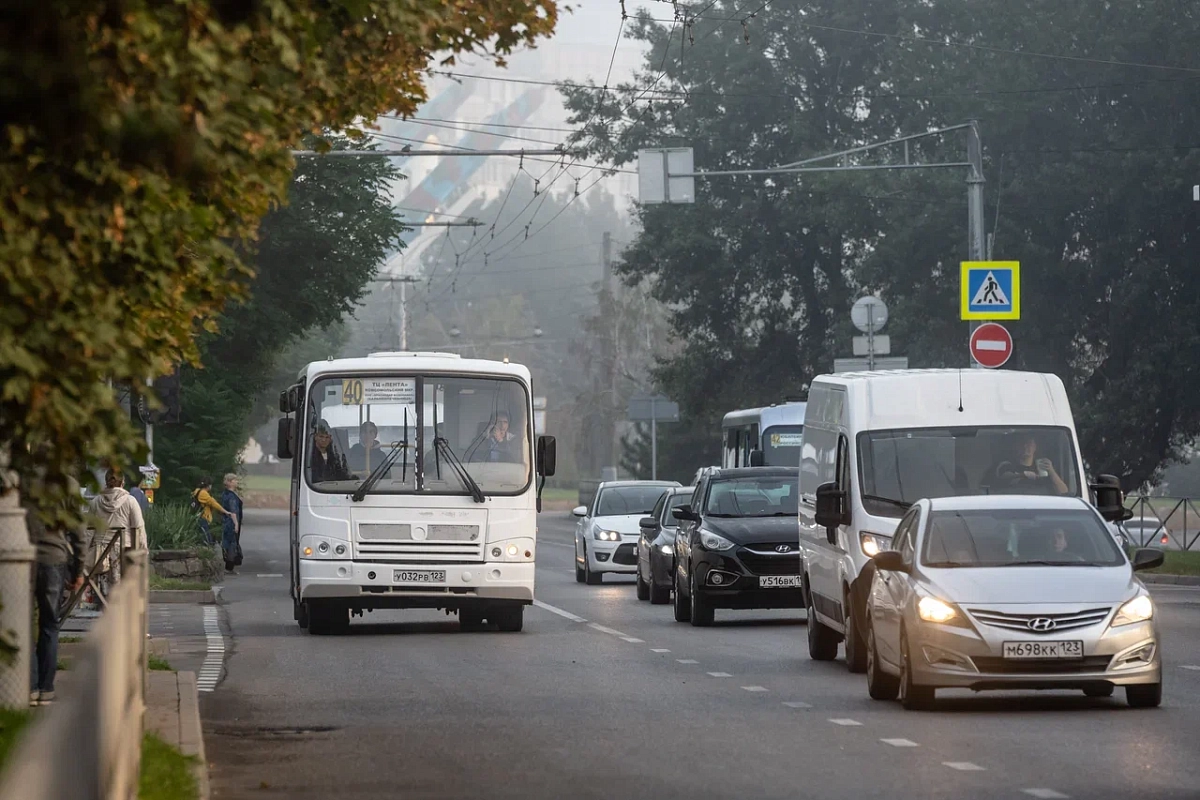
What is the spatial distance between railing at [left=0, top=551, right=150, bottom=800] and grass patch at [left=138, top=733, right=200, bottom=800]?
0.33 m

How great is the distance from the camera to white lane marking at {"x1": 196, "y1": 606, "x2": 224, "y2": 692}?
57.2 feet

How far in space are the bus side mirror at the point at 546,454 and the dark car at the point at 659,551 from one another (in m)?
4.31

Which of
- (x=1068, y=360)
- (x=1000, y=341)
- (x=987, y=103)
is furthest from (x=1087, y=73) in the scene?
(x=1000, y=341)

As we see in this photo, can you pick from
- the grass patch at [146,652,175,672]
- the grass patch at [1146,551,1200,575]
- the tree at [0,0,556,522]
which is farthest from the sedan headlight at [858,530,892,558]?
the grass patch at [1146,551,1200,575]

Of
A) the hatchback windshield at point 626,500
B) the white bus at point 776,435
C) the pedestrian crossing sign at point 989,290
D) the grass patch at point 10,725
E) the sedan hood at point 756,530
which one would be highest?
the pedestrian crossing sign at point 989,290

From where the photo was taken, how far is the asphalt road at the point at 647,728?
35.5 ft

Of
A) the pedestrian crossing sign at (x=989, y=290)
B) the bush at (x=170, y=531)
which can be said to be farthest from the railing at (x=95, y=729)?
the bush at (x=170, y=531)

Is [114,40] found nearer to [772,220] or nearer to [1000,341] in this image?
[1000,341]

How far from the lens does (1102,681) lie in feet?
46.3

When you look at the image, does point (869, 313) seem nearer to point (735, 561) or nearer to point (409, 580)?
point (735, 561)

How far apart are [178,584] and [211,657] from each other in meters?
13.2

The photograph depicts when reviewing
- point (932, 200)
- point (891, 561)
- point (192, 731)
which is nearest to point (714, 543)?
point (891, 561)

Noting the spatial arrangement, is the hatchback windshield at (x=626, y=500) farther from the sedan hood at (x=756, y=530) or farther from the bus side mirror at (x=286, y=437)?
the bus side mirror at (x=286, y=437)

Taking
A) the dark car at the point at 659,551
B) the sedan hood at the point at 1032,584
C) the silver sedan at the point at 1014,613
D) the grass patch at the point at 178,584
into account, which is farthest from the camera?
the grass patch at the point at 178,584
